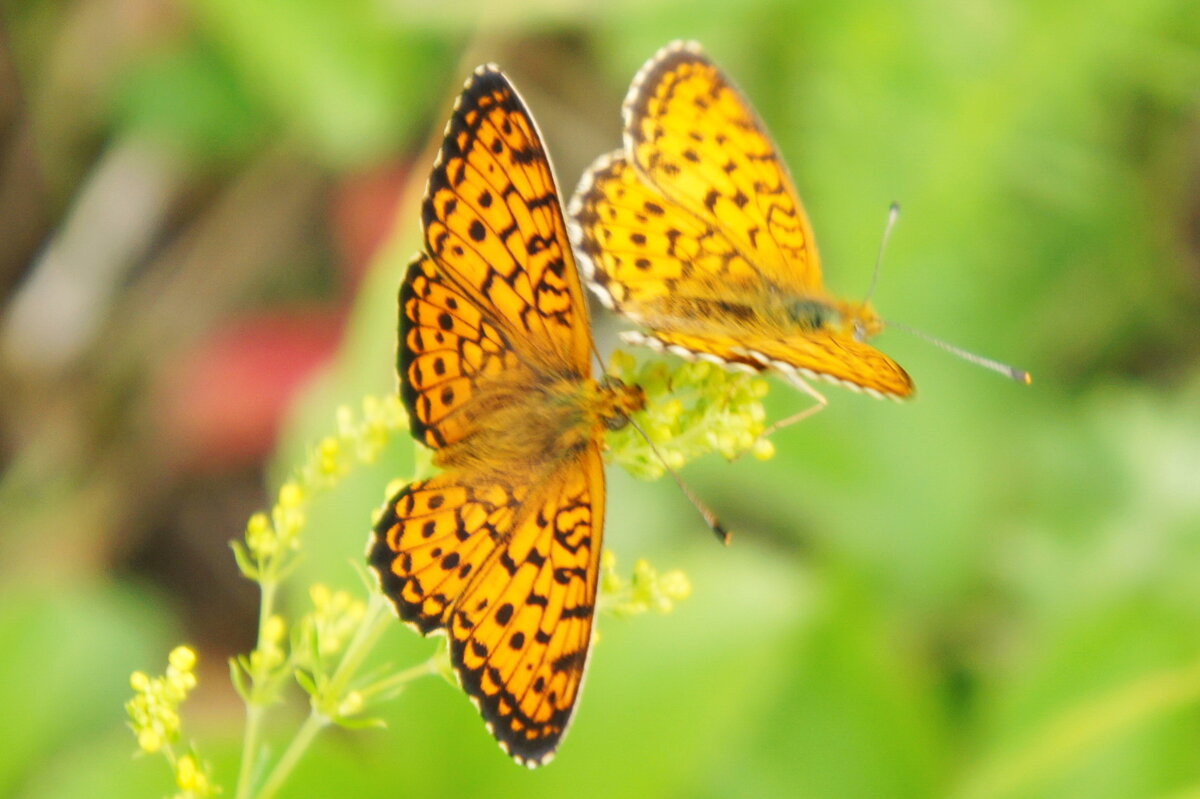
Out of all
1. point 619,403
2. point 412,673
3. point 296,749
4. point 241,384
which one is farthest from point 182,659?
point 241,384

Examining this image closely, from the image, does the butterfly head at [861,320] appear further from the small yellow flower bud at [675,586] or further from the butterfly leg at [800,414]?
the small yellow flower bud at [675,586]

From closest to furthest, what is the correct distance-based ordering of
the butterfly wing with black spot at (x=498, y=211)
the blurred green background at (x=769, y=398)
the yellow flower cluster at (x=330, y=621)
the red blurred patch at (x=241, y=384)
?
1. the yellow flower cluster at (x=330, y=621)
2. the butterfly wing with black spot at (x=498, y=211)
3. the blurred green background at (x=769, y=398)
4. the red blurred patch at (x=241, y=384)

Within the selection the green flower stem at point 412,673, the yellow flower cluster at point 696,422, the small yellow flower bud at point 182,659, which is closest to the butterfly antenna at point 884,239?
the yellow flower cluster at point 696,422

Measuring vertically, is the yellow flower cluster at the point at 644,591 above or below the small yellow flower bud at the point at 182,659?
above

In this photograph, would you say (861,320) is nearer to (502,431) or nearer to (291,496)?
(502,431)

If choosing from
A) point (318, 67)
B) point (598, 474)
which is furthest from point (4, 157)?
point (598, 474)

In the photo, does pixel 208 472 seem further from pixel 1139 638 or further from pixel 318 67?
pixel 1139 638

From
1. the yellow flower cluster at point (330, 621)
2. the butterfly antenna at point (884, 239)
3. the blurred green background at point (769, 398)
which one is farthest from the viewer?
the blurred green background at point (769, 398)
